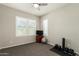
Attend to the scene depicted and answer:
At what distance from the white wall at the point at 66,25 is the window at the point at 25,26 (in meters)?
1.44

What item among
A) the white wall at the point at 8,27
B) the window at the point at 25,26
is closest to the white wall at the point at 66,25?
the window at the point at 25,26

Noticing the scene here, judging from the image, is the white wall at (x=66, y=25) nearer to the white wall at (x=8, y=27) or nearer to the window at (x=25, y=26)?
the window at (x=25, y=26)

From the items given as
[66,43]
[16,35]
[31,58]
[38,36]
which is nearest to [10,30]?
[16,35]

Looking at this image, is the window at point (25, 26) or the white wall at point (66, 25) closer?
the white wall at point (66, 25)

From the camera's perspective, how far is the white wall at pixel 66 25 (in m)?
2.71

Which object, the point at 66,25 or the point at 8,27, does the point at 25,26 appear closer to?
the point at 8,27

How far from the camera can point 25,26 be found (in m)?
4.62

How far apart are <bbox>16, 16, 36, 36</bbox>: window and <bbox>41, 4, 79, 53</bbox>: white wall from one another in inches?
56.7

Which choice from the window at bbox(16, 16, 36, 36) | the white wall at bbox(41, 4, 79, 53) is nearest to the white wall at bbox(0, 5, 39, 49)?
the window at bbox(16, 16, 36, 36)

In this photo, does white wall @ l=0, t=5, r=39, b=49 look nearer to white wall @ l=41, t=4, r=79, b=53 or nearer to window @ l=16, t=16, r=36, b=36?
window @ l=16, t=16, r=36, b=36

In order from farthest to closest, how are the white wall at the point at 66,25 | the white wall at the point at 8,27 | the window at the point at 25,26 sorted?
the window at the point at 25,26
the white wall at the point at 8,27
the white wall at the point at 66,25

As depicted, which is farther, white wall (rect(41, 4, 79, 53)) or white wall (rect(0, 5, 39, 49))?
white wall (rect(0, 5, 39, 49))

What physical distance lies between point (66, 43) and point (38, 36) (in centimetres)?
231

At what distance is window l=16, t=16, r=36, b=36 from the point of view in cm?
420
